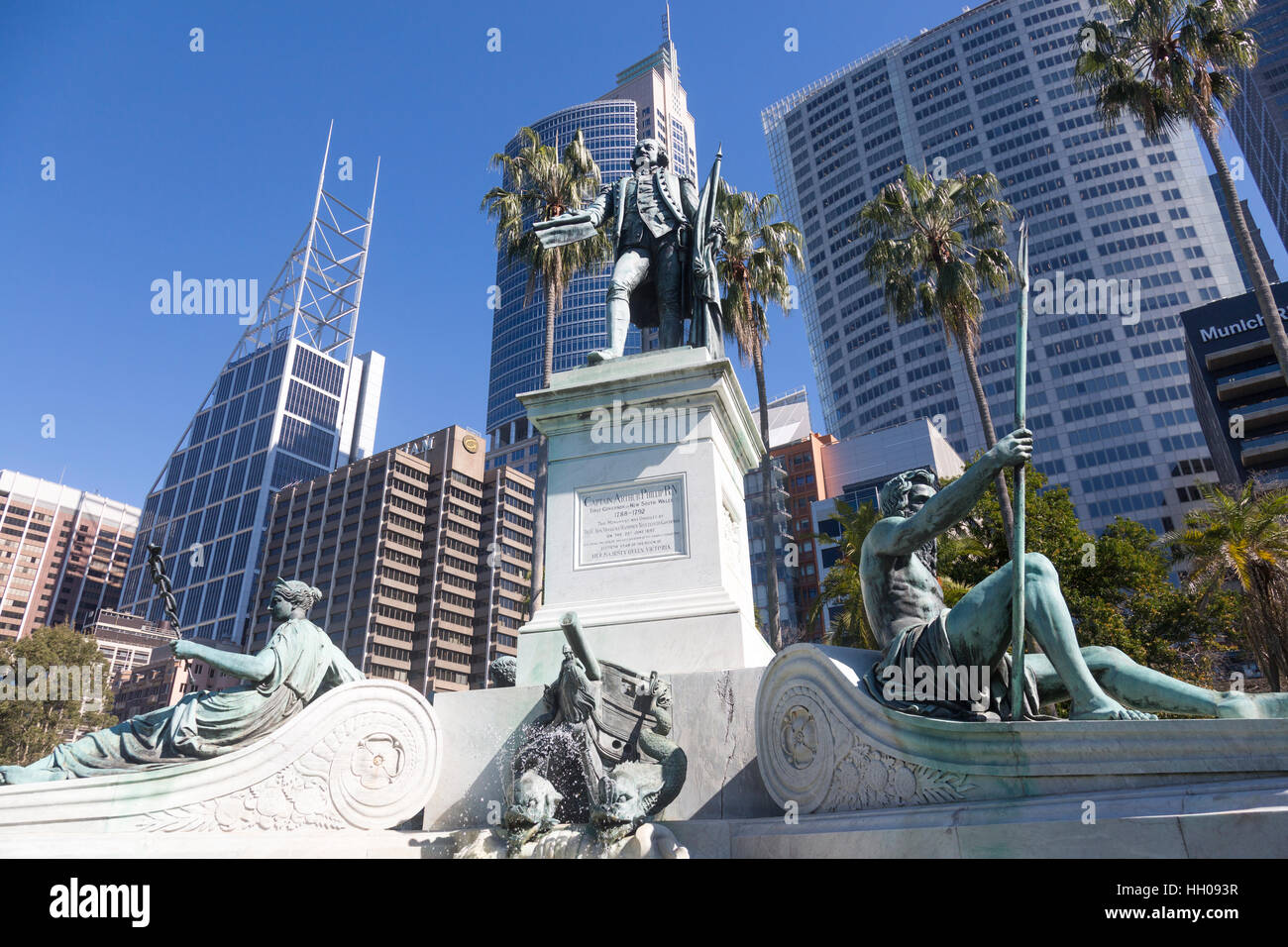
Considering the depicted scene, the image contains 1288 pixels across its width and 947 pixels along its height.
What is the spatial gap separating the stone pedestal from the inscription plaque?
1 centimetres

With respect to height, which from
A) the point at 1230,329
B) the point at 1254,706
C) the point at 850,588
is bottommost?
the point at 1254,706

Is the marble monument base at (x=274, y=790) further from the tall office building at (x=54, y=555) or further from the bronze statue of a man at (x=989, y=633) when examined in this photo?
the tall office building at (x=54, y=555)

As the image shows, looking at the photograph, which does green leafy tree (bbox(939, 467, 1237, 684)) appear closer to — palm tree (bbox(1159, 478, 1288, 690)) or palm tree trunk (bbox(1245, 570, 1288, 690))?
palm tree (bbox(1159, 478, 1288, 690))

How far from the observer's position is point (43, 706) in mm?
42469

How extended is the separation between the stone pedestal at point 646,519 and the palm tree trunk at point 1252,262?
16.0m

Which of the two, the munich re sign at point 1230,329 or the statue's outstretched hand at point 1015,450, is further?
the munich re sign at point 1230,329

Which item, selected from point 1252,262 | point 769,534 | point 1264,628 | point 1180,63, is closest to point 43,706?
point 769,534

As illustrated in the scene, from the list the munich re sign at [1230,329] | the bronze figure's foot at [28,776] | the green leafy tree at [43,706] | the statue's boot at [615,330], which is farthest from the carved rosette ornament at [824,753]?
the munich re sign at [1230,329]

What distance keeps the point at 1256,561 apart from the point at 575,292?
506ft

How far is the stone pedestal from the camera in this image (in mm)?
6660

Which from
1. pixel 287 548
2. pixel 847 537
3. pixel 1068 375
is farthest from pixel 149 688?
pixel 1068 375

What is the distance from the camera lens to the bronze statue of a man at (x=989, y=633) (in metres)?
4.10

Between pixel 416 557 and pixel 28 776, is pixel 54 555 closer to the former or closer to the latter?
pixel 416 557
